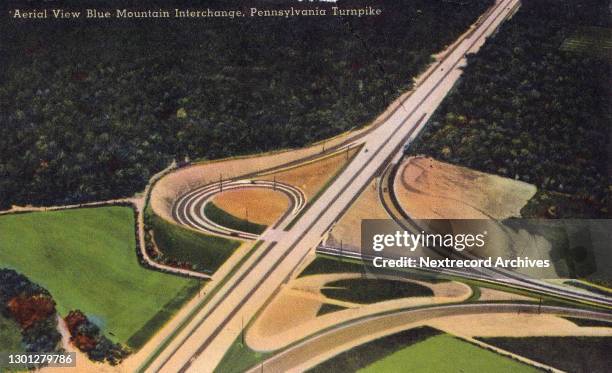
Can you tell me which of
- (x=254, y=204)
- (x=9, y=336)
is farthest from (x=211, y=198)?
(x=9, y=336)

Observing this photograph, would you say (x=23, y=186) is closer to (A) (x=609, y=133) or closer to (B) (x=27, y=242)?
(B) (x=27, y=242)

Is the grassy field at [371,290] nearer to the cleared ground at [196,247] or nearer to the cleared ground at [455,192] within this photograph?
the cleared ground at [455,192]

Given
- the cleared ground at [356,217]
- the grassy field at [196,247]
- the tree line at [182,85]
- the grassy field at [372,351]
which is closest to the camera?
the grassy field at [372,351]

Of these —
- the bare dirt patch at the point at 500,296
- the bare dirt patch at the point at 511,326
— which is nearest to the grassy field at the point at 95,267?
the bare dirt patch at the point at 511,326

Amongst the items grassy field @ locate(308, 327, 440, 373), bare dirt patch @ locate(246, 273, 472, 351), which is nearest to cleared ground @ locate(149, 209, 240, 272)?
bare dirt patch @ locate(246, 273, 472, 351)

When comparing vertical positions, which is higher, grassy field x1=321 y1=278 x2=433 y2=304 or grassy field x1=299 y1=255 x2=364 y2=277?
grassy field x1=299 y1=255 x2=364 y2=277

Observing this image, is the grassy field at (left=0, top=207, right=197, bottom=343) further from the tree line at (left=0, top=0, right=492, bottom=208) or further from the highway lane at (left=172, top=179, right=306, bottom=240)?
the highway lane at (left=172, top=179, right=306, bottom=240)

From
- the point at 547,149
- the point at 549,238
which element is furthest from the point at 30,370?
the point at 547,149
